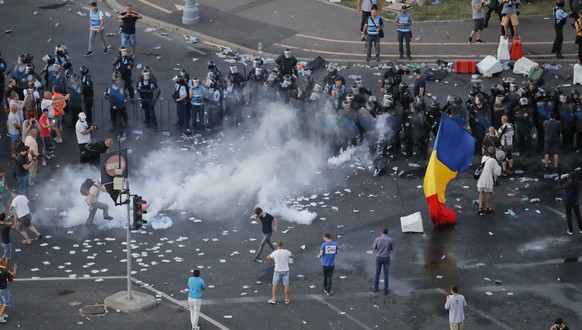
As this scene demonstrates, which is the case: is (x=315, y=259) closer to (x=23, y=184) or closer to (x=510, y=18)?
(x=23, y=184)

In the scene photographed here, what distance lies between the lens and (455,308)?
85.7 ft

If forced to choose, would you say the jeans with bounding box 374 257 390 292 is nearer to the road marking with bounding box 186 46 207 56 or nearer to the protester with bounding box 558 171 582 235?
the protester with bounding box 558 171 582 235

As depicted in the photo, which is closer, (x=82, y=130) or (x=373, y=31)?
(x=82, y=130)

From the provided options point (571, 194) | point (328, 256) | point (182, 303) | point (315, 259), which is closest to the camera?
point (328, 256)

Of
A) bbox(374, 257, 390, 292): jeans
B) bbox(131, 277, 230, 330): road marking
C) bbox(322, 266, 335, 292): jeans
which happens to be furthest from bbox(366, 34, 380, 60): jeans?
bbox(131, 277, 230, 330): road marking

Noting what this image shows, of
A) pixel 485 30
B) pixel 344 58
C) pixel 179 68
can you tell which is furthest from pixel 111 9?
pixel 485 30

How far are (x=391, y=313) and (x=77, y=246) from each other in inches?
305

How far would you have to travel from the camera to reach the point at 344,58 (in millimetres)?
41812

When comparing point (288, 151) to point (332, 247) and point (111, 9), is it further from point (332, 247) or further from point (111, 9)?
point (111, 9)

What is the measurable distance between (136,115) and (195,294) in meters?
12.3

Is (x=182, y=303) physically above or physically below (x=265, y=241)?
below

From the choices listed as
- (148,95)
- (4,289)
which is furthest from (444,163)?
(4,289)

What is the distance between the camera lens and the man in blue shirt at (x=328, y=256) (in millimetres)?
28047

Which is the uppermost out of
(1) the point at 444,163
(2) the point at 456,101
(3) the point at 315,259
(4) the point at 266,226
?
(2) the point at 456,101
